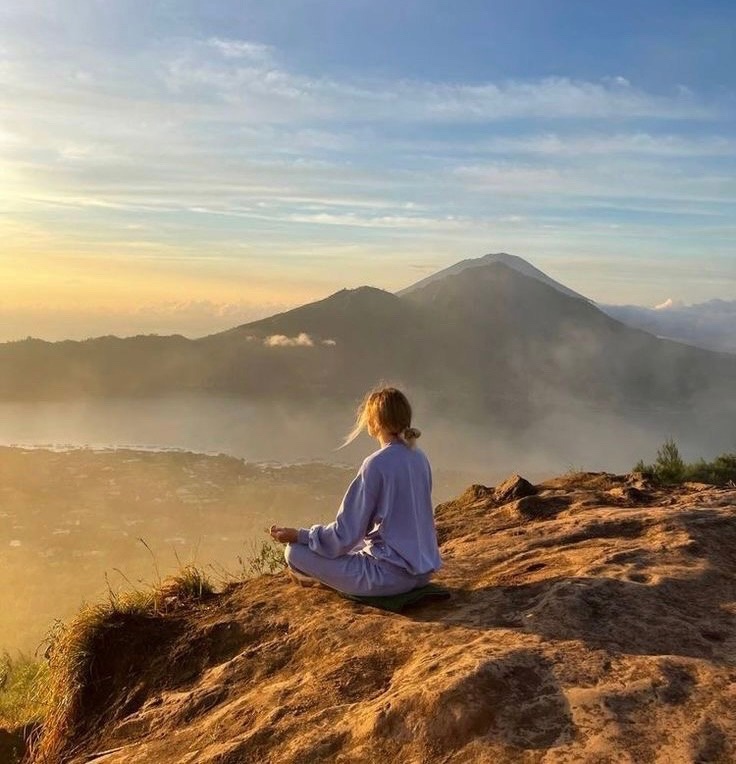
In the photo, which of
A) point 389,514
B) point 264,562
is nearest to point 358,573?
point 389,514

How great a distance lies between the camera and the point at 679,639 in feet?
13.2

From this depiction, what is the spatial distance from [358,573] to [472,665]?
1468 mm

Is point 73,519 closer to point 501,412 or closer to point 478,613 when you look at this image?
point 478,613

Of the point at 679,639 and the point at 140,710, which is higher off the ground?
the point at 679,639

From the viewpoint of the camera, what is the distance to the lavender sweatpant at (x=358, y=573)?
4863mm

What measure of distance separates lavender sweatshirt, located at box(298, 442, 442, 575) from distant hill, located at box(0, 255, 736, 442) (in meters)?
151

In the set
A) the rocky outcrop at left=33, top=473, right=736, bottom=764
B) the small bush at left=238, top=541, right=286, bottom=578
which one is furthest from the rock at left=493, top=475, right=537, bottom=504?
the small bush at left=238, top=541, right=286, bottom=578

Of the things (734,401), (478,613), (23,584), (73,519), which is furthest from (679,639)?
(734,401)

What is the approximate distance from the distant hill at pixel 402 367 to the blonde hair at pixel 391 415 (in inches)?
5965

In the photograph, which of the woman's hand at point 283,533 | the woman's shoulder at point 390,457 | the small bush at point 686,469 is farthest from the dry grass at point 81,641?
the small bush at point 686,469

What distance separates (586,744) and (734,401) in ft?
580

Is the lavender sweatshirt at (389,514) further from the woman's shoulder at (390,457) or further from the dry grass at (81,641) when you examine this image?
the dry grass at (81,641)

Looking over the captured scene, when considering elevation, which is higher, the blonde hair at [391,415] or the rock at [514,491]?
the blonde hair at [391,415]

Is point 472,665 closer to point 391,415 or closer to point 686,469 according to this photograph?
point 391,415
